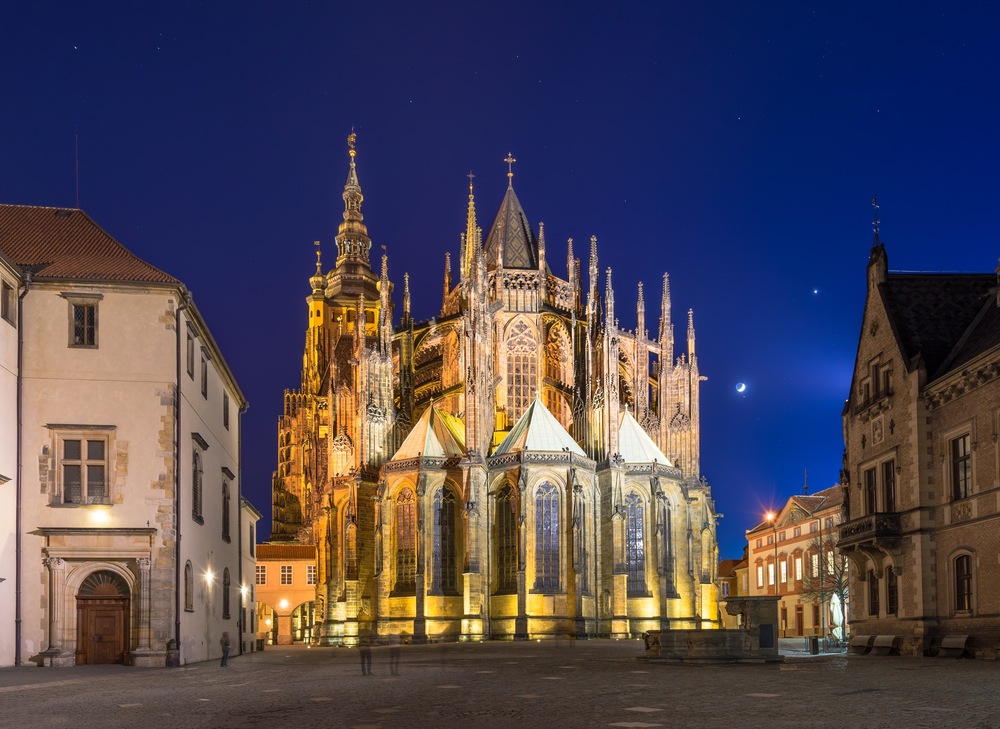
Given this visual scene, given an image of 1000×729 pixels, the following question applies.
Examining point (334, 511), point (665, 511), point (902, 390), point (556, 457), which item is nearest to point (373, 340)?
point (334, 511)

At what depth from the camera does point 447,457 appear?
59750mm

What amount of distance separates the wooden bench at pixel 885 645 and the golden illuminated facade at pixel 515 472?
77.3ft

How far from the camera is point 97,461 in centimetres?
3084

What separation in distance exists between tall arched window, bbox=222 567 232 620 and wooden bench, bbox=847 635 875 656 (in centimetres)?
2060

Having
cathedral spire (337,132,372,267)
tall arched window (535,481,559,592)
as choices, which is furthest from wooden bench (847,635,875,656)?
cathedral spire (337,132,372,267)

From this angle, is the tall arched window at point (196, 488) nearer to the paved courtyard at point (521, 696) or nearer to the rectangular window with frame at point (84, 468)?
the rectangular window with frame at point (84, 468)

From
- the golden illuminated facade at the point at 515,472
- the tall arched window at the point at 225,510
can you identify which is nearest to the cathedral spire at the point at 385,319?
the golden illuminated facade at the point at 515,472

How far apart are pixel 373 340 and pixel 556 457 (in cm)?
1466

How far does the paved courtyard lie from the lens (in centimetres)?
1484

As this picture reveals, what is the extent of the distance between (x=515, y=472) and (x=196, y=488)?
2503 cm

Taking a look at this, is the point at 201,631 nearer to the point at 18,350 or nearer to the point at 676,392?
the point at 18,350

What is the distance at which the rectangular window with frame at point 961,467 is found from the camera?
30.8m

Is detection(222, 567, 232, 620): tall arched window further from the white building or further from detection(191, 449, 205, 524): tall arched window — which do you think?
the white building

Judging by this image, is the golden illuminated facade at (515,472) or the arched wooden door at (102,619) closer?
the arched wooden door at (102,619)
